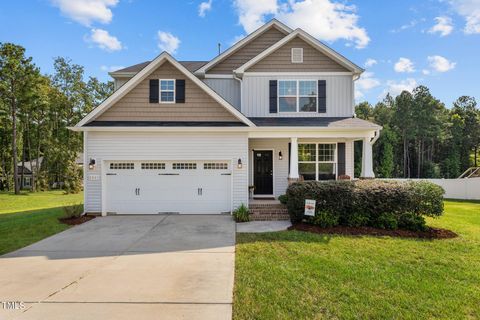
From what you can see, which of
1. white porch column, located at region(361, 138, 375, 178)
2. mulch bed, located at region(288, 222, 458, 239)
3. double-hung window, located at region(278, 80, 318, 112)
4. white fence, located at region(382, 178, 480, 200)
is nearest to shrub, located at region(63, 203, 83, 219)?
mulch bed, located at region(288, 222, 458, 239)

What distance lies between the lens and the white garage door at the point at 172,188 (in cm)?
1091

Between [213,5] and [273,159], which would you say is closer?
[273,159]

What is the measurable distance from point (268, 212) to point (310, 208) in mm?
Answer: 2316

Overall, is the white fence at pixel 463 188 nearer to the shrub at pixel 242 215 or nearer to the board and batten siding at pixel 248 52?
the board and batten siding at pixel 248 52

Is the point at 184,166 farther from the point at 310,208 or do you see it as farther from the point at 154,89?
the point at 310,208

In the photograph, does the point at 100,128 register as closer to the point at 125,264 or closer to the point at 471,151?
the point at 125,264

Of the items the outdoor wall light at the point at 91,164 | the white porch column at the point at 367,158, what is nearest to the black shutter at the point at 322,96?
the white porch column at the point at 367,158

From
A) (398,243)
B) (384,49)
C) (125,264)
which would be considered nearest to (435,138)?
(384,49)

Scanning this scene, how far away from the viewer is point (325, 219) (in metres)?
8.38

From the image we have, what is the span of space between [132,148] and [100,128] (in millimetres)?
1364

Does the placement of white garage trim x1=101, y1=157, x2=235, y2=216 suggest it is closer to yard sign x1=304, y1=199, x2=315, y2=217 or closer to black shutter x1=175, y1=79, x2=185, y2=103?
black shutter x1=175, y1=79, x2=185, y2=103

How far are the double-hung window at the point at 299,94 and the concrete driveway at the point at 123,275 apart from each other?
22.5ft

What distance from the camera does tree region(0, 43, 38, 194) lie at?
24.7m

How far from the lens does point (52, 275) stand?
202 inches
